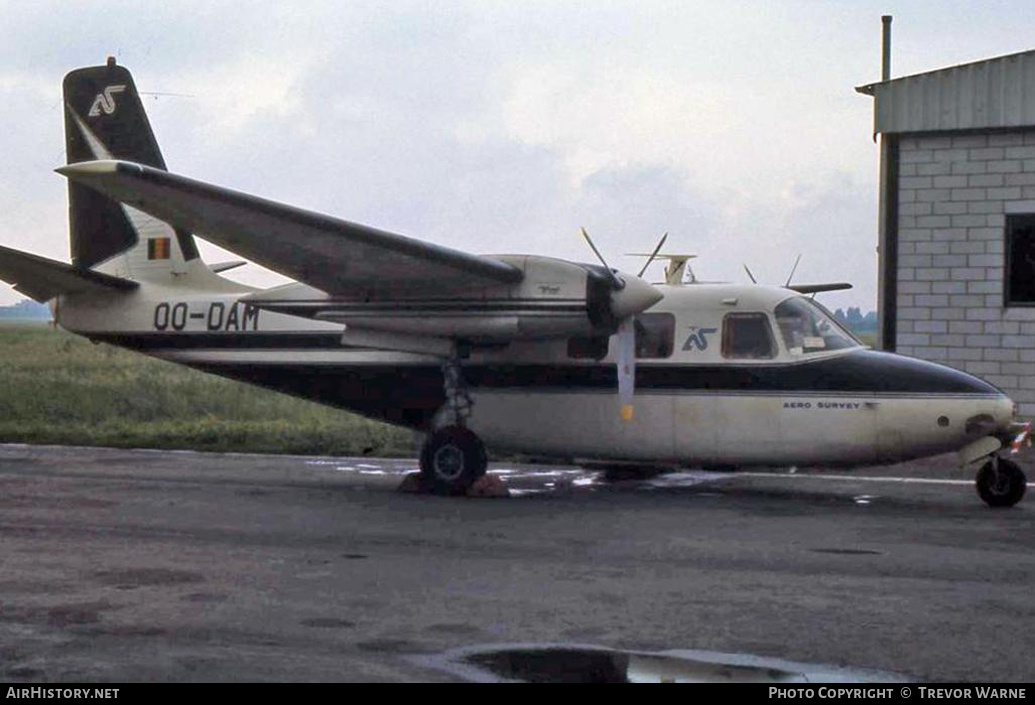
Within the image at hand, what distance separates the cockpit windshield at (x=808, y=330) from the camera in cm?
1472

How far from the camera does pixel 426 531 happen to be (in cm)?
1183

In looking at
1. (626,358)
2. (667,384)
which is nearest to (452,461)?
(626,358)

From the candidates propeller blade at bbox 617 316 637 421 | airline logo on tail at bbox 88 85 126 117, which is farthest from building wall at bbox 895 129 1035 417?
airline logo on tail at bbox 88 85 126 117

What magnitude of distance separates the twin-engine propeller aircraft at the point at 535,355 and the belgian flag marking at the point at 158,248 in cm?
77

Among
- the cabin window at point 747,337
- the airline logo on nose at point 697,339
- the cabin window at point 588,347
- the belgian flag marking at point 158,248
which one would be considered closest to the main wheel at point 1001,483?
the cabin window at point 747,337

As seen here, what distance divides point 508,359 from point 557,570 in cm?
600

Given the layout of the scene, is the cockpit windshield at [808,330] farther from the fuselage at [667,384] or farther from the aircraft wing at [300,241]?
the aircraft wing at [300,241]

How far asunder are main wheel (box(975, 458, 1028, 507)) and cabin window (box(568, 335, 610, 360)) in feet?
13.3

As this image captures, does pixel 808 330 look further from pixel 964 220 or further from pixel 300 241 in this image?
pixel 964 220

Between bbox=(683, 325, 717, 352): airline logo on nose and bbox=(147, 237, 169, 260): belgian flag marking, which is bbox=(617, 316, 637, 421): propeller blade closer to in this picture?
bbox=(683, 325, 717, 352): airline logo on nose

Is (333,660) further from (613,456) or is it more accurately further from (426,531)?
(613,456)

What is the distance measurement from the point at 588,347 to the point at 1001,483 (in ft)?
14.6

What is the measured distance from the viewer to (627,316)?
14.7 metres

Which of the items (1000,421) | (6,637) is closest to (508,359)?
(1000,421)
